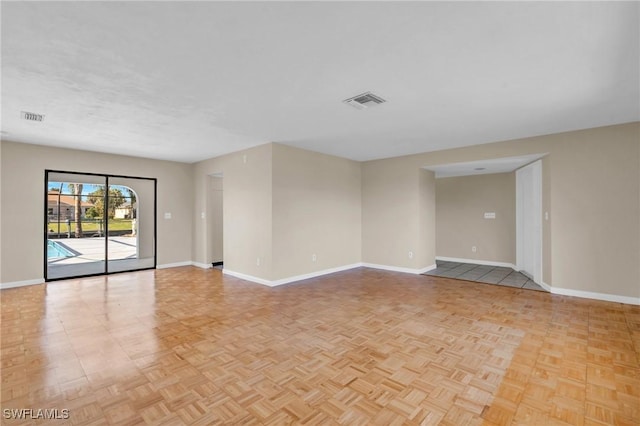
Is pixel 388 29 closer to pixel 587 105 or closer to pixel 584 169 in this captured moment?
pixel 587 105

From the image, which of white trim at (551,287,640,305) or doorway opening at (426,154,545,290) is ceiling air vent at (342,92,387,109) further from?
white trim at (551,287,640,305)

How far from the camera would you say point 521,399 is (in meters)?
1.95

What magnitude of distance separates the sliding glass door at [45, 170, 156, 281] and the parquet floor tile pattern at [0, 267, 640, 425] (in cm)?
195

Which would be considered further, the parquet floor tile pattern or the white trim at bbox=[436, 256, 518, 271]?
the white trim at bbox=[436, 256, 518, 271]

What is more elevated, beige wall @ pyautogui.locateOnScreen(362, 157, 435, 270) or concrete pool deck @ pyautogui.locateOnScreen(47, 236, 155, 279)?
beige wall @ pyautogui.locateOnScreen(362, 157, 435, 270)

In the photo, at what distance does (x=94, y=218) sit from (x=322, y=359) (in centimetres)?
703

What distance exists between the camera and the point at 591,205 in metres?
4.22

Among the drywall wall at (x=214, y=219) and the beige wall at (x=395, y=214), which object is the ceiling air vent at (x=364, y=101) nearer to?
the beige wall at (x=395, y=214)

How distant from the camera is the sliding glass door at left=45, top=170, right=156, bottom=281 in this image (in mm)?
5820

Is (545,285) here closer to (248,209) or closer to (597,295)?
(597,295)

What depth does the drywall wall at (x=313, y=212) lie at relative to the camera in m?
5.20

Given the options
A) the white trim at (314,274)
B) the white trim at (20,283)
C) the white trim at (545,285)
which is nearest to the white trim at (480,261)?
the white trim at (545,285)
